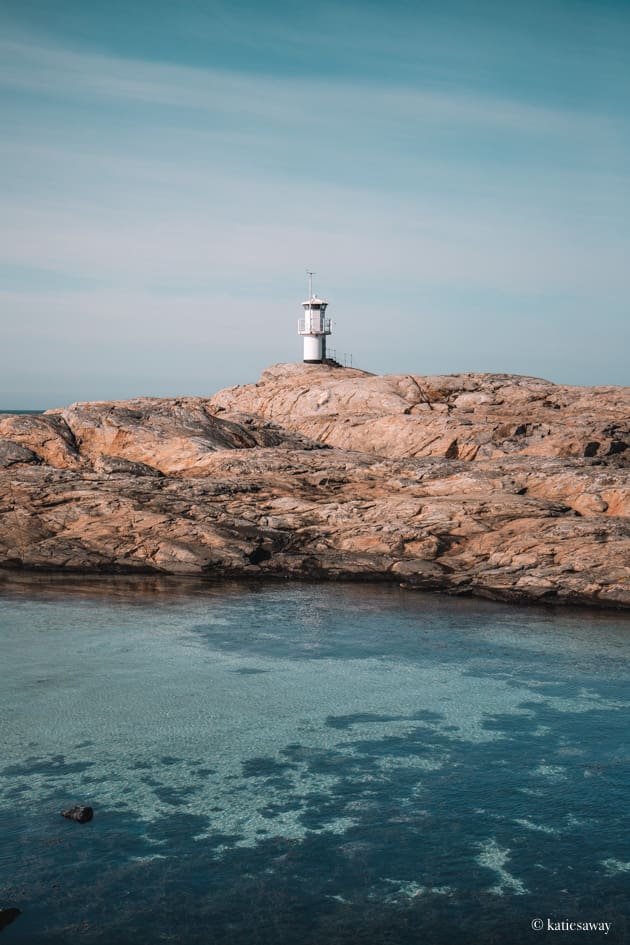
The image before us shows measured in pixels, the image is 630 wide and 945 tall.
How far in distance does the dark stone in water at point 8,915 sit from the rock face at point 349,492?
1805 cm

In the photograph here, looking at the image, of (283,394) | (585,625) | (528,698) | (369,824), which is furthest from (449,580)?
(283,394)

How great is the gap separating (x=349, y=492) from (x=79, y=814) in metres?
21.9

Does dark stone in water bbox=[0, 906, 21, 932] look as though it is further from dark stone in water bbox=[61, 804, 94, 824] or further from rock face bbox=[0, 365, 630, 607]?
rock face bbox=[0, 365, 630, 607]

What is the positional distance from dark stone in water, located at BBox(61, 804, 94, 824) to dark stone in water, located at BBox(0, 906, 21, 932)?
7.31 ft

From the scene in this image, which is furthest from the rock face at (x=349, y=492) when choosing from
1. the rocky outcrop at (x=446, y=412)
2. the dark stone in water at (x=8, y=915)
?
the dark stone in water at (x=8, y=915)

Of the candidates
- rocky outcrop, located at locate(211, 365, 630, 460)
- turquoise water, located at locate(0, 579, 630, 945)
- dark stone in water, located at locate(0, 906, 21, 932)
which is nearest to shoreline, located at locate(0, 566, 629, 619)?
turquoise water, located at locate(0, 579, 630, 945)

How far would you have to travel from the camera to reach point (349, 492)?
32375 mm

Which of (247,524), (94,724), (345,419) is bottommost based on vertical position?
(94,724)

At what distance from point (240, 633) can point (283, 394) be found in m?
28.2

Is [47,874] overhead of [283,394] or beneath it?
beneath

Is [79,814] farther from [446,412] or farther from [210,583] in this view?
[446,412]

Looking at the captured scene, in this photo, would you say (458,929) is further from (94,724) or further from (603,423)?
(603,423)

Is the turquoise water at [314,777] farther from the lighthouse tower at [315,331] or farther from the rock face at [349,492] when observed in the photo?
the lighthouse tower at [315,331]

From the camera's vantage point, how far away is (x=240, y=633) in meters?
21.3
